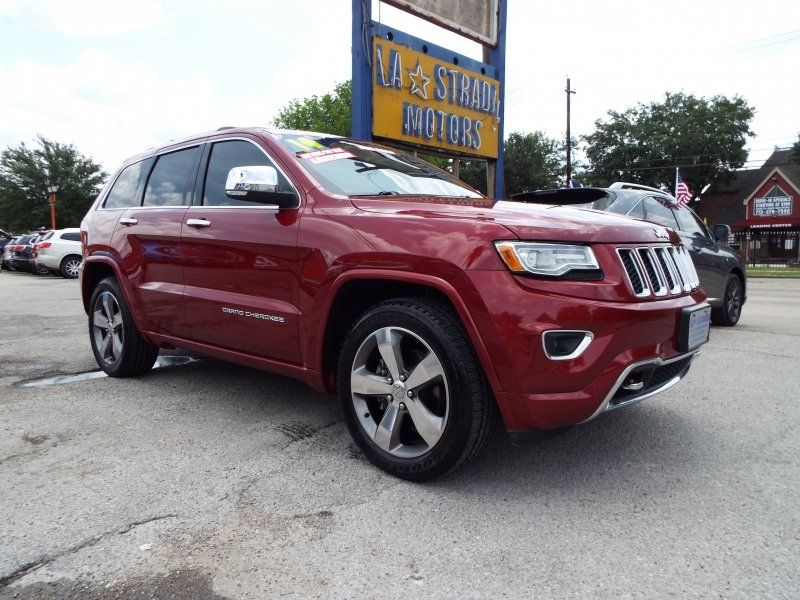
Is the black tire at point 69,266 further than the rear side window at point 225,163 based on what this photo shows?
Yes

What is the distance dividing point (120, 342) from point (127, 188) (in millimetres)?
1178

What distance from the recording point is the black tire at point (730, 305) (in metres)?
7.19

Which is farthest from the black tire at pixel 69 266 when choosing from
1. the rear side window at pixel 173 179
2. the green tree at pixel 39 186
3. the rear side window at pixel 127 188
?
the green tree at pixel 39 186

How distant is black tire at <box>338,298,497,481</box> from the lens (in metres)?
2.47

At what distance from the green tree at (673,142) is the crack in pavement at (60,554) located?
1864 inches

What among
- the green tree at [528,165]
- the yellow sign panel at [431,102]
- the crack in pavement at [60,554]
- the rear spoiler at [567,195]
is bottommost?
the crack in pavement at [60,554]

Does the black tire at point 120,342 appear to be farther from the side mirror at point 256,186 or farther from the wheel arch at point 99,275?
the side mirror at point 256,186

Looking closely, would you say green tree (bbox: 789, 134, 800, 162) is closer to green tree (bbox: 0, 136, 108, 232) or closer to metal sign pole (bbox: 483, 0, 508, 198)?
metal sign pole (bbox: 483, 0, 508, 198)

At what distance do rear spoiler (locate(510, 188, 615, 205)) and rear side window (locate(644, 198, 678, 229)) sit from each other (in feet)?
1.66

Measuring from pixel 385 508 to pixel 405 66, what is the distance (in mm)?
7105

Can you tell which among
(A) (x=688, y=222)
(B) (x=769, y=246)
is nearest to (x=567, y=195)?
(A) (x=688, y=222)

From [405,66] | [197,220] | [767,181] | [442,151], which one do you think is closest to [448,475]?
[197,220]

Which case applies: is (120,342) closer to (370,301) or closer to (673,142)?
(370,301)

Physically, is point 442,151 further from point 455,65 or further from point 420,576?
point 420,576
